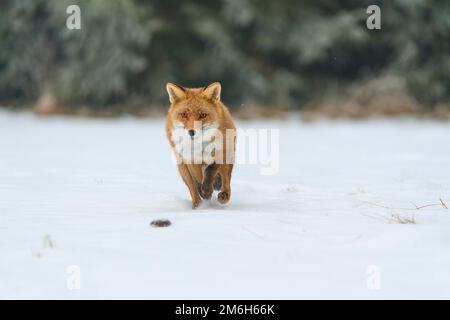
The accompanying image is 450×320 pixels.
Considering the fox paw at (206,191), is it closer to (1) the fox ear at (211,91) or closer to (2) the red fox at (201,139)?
(2) the red fox at (201,139)

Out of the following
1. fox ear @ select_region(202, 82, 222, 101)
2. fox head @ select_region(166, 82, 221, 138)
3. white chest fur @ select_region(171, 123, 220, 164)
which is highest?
fox ear @ select_region(202, 82, 222, 101)

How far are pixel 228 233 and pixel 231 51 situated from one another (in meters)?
11.3

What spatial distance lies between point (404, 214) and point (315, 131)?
7.69m

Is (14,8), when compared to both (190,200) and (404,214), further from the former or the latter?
(404,214)

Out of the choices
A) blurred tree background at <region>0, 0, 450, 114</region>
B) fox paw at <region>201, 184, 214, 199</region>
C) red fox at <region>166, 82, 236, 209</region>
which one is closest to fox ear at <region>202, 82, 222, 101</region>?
red fox at <region>166, 82, 236, 209</region>

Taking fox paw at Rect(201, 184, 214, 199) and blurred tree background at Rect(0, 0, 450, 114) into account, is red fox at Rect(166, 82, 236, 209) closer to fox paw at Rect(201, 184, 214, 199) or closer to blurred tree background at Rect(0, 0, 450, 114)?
fox paw at Rect(201, 184, 214, 199)

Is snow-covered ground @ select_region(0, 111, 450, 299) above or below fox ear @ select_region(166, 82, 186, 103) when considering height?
below

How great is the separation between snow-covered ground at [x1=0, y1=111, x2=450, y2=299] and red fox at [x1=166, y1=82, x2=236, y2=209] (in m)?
0.20

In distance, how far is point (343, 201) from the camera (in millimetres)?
5594

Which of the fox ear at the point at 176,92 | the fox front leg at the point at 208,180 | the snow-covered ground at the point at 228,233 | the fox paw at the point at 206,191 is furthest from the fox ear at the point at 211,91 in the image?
the snow-covered ground at the point at 228,233

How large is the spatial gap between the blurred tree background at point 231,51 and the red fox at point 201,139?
9.36m

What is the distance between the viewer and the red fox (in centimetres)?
512

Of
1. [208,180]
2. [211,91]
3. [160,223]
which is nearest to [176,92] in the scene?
[211,91]

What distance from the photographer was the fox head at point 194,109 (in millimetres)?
5078
